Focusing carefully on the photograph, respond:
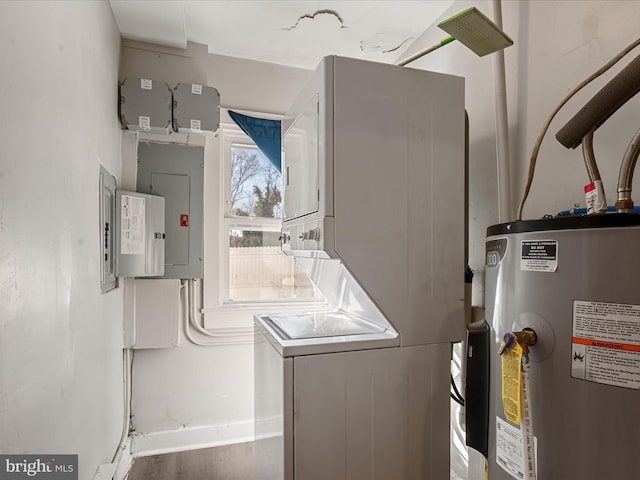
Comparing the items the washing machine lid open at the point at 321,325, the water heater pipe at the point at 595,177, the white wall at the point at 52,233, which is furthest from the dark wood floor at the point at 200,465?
the water heater pipe at the point at 595,177

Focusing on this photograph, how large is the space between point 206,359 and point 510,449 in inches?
86.1

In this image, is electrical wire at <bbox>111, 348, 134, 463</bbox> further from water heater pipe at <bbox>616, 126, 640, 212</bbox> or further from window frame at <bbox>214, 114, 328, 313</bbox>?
water heater pipe at <bbox>616, 126, 640, 212</bbox>

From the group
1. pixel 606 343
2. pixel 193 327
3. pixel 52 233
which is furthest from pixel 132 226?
pixel 606 343

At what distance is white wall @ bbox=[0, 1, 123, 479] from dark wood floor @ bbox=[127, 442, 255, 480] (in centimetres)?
50

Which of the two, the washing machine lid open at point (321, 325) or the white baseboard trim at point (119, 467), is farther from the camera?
the white baseboard trim at point (119, 467)

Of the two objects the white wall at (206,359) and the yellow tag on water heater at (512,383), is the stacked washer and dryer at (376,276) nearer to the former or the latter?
the yellow tag on water heater at (512,383)

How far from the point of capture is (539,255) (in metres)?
0.81

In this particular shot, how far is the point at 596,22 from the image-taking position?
4.17 feet

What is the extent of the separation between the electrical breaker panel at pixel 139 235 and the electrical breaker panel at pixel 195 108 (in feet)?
1.67

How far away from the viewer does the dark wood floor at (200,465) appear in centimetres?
220

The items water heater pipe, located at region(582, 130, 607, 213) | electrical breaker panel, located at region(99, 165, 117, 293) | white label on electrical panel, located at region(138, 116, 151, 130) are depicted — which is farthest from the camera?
white label on electrical panel, located at region(138, 116, 151, 130)

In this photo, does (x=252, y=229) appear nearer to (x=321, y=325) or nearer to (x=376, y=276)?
(x=321, y=325)

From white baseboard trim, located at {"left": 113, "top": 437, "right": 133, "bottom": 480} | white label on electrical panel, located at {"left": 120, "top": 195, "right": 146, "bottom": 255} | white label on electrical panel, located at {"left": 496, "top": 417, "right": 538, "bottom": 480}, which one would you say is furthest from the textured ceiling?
white baseboard trim, located at {"left": 113, "top": 437, "right": 133, "bottom": 480}

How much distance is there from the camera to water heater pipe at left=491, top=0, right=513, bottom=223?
1.52 m
